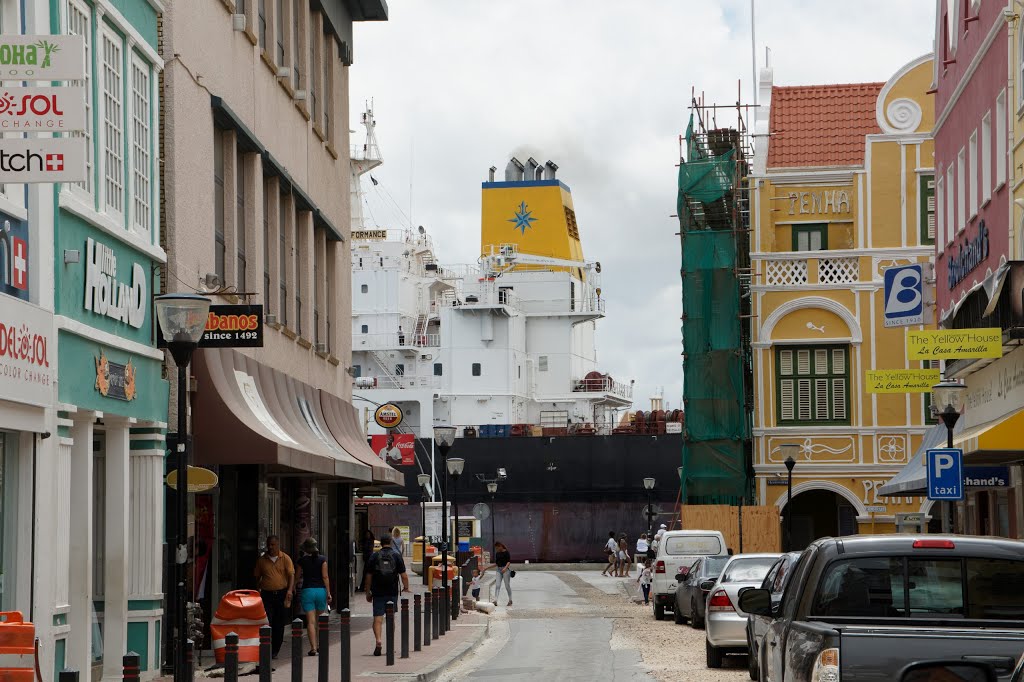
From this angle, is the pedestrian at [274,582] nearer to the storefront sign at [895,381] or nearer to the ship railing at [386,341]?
the storefront sign at [895,381]

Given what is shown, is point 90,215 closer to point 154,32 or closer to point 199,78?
point 154,32

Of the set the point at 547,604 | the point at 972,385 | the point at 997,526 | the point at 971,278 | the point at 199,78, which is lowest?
the point at 547,604

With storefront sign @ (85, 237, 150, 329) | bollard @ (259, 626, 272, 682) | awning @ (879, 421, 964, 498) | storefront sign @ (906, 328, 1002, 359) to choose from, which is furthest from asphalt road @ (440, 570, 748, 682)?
storefront sign @ (85, 237, 150, 329)

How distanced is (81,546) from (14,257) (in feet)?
10.9

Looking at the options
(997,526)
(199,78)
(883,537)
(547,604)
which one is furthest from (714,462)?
(883,537)

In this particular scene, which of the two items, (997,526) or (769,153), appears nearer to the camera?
(997,526)

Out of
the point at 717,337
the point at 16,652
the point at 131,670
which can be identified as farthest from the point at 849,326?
the point at 16,652

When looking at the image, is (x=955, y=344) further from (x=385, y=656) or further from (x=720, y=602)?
(x=385, y=656)

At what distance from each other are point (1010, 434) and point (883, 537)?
11978 millimetres

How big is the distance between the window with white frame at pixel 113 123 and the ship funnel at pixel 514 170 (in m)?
64.5

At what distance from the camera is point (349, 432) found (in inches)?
1211

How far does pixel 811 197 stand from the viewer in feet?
140

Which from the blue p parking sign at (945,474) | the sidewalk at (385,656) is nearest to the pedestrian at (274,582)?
the sidewalk at (385,656)

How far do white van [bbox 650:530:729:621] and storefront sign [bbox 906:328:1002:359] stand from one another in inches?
365
